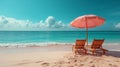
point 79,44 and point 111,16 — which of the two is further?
point 111,16

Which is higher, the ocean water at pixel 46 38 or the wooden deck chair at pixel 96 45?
the wooden deck chair at pixel 96 45

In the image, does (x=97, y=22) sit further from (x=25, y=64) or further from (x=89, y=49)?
(x=25, y=64)

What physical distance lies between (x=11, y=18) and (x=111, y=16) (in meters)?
28.8

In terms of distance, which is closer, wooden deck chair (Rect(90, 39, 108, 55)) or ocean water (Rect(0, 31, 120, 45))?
wooden deck chair (Rect(90, 39, 108, 55))

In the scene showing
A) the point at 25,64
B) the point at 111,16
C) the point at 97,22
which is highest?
the point at 111,16

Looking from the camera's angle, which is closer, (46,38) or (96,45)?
(96,45)

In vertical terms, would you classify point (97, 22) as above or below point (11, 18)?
below

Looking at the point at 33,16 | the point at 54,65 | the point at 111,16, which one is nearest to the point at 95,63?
the point at 54,65

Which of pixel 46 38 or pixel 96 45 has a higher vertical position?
pixel 96 45

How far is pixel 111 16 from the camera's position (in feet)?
125

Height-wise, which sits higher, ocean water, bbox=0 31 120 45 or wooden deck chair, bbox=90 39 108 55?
wooden deck chair, bbox=90 39 108 55

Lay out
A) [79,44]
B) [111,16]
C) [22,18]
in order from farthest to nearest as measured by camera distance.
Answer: [22,18] → [111,16] → [79,44]

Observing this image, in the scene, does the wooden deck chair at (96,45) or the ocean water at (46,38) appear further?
the ocean water at (46,38)

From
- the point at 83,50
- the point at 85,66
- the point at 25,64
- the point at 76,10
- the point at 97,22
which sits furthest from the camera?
the point at 76,10
